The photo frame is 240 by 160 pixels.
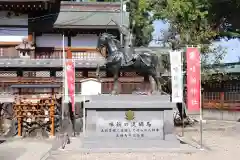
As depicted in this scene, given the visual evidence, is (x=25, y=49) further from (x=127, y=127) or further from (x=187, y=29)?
(x=127, y=127)

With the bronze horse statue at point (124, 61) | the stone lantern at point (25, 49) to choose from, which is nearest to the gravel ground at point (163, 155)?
the bronze horse statue at point (124, 61)

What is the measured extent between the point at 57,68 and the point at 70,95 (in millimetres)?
7079

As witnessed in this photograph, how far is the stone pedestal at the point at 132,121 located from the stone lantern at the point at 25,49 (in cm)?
1093

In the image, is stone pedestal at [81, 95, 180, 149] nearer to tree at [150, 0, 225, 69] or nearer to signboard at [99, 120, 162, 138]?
signboard at [99, 120, 162, 138]

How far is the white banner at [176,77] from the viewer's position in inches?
586

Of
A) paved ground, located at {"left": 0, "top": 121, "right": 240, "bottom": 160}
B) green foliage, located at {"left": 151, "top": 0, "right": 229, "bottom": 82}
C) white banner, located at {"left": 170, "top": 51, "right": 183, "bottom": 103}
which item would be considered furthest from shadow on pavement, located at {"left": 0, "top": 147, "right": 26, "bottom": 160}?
green foliage, located at {"left": 151, "top": 0, "right": 229, "bottom": 82}

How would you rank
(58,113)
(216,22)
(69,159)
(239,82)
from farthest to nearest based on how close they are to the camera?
(216,22)
(239,82)
(58,113)
(69,159)

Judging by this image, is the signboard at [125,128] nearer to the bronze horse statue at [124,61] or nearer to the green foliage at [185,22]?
the bronze horse statue at [124,61]

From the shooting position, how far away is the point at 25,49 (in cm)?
2442

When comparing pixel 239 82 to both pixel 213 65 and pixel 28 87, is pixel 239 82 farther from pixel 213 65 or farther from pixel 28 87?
pixel 28 87

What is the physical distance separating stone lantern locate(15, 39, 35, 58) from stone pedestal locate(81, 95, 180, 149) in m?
10.9

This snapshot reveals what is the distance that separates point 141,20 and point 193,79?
2802 centimetres

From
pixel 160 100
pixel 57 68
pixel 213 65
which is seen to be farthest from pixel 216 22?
pixel 160 100

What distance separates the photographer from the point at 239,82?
3353 centimetres
